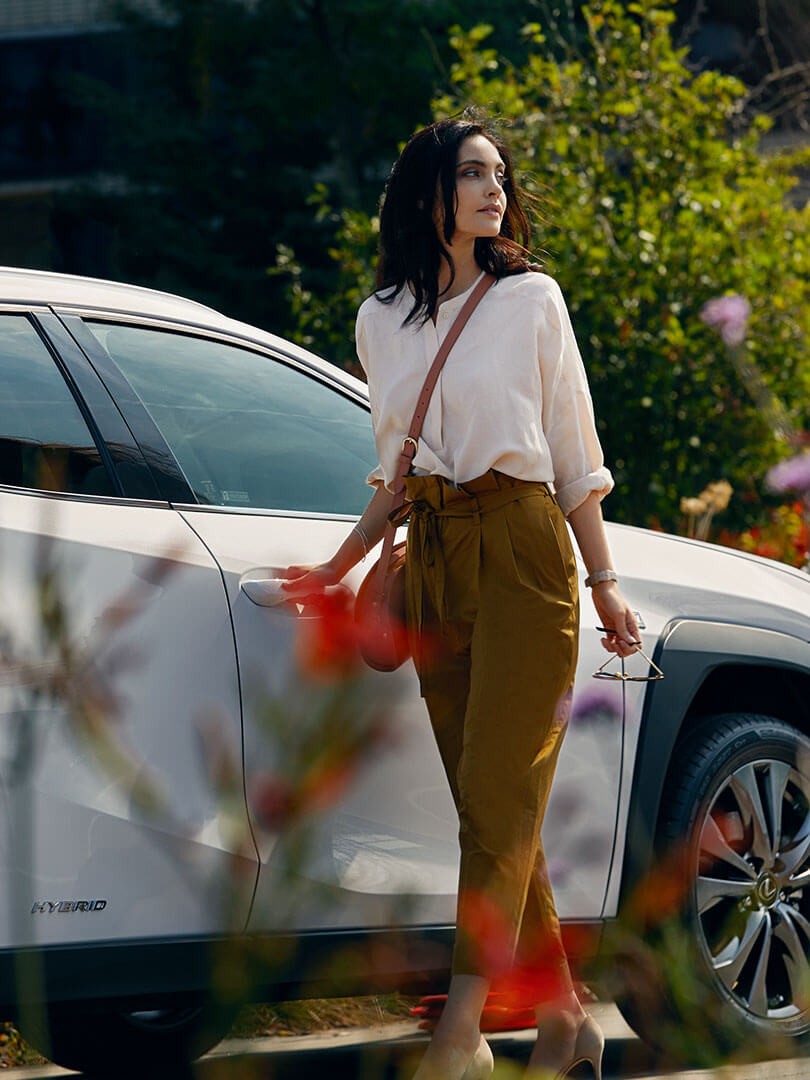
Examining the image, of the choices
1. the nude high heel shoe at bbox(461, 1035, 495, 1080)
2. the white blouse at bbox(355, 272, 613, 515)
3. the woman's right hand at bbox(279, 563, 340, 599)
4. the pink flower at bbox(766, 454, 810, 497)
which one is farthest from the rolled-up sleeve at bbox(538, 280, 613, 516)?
the nude high heel shoe at bbox(461, 1035, 495, 1080)

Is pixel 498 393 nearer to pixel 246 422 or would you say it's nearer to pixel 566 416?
pixel 566 416

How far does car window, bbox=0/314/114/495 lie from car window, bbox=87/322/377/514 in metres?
0.15

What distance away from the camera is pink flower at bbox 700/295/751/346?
21.1ft

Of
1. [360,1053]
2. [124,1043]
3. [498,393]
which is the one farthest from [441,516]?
[124,1043]

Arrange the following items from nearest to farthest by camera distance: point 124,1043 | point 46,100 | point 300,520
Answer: point 300,520 < point 124,1043 < point 46,100

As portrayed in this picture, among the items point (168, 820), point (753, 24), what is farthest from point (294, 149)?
point (168, 820)

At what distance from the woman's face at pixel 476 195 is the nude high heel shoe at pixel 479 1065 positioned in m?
1.37

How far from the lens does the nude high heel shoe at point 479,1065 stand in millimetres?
2809

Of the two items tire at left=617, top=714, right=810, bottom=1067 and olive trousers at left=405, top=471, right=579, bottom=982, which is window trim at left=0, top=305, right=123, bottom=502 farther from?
tire at left=617, top=714, right=810, bottom=1067

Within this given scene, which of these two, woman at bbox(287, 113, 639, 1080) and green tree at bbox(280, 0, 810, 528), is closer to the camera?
woman at bbox(287, 113, 639, 1080)

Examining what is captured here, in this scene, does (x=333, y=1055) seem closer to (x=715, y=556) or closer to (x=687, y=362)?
(x=715, y=556)

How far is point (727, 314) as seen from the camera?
6.79 m

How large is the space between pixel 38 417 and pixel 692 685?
4.78 feet

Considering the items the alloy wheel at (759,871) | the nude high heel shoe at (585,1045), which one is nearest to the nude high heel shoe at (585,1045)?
the nude high heel shoe at (585,1045)
